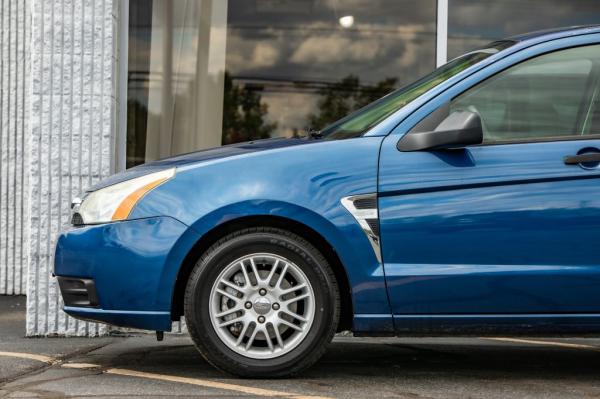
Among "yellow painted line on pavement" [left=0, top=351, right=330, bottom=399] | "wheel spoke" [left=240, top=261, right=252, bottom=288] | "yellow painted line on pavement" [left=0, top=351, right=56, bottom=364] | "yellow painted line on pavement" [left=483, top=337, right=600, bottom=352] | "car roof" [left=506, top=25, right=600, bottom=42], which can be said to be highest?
"car roof" [left=506, top=25, right=600, bottom=42]

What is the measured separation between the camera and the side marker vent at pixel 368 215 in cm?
532

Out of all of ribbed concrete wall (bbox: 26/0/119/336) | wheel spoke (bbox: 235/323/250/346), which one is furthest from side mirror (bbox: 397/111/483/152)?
ribbed concrete wall (bbox: 26/0/119/336)

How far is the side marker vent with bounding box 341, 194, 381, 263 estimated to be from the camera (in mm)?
5320

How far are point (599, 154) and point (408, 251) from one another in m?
1.02

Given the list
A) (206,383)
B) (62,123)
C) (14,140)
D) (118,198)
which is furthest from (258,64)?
(206,383)

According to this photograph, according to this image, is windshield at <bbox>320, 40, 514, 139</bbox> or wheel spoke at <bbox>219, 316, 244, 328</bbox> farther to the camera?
windshield at <bbox>320, 40, 514, 139</bbox>

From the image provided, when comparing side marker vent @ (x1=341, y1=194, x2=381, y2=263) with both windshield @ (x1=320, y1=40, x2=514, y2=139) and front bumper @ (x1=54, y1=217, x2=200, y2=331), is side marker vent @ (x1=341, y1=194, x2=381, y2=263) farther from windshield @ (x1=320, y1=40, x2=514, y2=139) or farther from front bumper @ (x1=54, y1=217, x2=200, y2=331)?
front bumper @ (x1=54, y1=217, x2=200, y2=331)

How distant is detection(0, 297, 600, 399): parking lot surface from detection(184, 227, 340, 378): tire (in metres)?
0.12

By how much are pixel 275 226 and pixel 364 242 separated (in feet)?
1.44

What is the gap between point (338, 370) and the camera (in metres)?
5.91

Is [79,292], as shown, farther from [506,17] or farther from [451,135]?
[506,17]

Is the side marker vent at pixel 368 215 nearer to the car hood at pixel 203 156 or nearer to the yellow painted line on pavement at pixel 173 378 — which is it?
the car hood at pixel 203 156

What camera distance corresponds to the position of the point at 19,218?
978 cm

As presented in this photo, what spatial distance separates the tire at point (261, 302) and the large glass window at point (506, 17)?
3885mm
